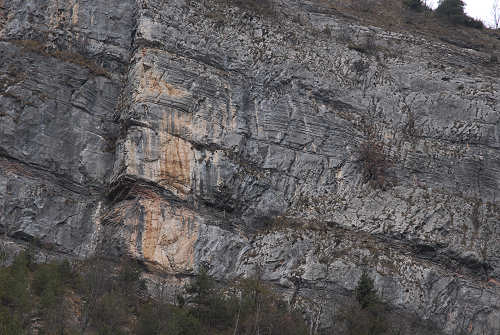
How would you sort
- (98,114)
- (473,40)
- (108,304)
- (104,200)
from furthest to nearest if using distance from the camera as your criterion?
1. (473,40)
2. (98,114)
3. (104,200)
4. (108,304)

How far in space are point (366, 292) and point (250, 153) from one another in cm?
1010

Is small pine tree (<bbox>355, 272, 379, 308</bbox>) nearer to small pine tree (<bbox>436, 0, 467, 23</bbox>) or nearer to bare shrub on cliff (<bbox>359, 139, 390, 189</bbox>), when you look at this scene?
bare shrub on cliff (<bbox>359, 139, 390, 189</bbox>)

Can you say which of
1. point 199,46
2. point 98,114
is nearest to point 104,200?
point 98,114

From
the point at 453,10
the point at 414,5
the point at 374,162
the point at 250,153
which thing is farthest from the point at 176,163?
the point at 453,10

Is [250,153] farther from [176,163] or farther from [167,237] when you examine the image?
[167,237]

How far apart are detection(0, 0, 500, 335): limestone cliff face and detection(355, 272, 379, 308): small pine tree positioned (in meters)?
1.35

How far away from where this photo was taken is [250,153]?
121 feet

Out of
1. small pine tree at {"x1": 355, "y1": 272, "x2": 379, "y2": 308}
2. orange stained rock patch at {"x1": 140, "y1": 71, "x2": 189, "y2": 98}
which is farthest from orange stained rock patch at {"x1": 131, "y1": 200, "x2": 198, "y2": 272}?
small pine tree at {"x1": 355, "y1": 272, "x2": 379, "y2": 308}

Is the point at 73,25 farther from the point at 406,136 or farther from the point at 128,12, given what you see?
→ the point at 406,136

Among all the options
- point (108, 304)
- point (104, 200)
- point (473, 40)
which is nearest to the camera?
point (108, 304)

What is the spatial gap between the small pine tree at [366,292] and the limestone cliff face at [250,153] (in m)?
1.35

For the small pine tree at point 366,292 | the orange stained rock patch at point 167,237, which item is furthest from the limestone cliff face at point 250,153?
the small pine tree at point 366,292

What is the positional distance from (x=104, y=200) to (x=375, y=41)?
21.1 meters

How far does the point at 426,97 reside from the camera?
4122 centimetres
